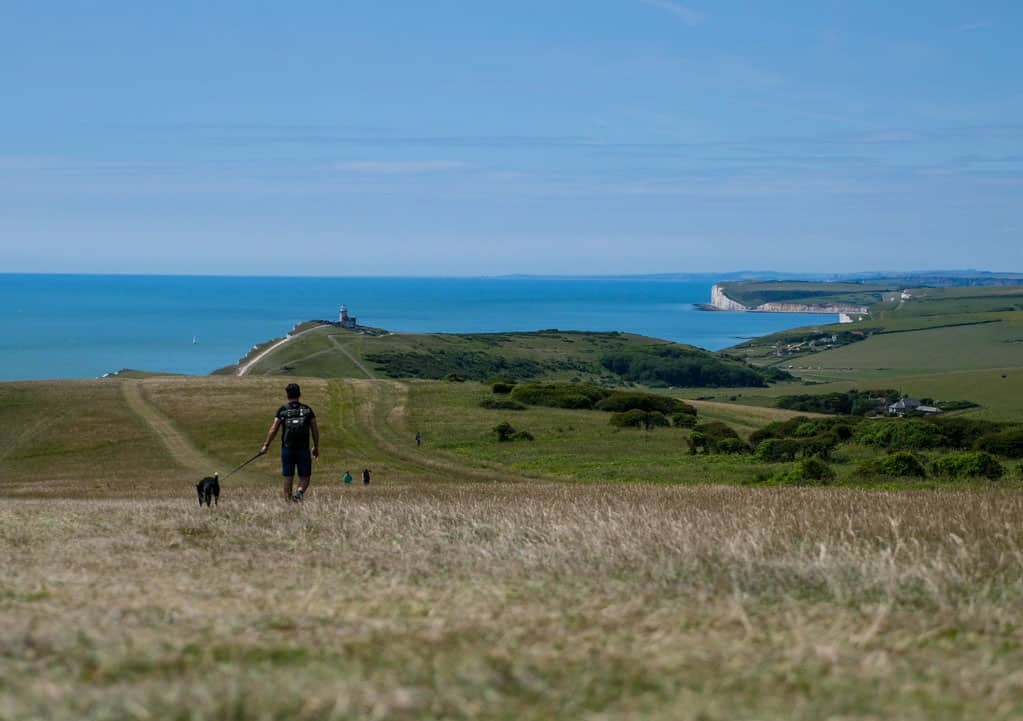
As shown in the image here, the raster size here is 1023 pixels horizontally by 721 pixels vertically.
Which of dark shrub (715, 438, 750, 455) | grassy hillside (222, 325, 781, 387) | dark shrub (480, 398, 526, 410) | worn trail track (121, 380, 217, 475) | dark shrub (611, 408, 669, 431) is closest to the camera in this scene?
dark shrub (715, 438, 750, 455)

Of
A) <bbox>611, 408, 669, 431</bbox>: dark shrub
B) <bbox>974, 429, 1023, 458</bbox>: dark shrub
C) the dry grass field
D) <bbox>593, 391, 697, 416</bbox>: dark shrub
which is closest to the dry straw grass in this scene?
the dry grass field

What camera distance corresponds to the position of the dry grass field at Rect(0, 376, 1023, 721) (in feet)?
19.2

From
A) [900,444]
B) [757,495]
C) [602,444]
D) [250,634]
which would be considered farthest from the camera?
[602,444]

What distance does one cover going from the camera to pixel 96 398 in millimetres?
66188

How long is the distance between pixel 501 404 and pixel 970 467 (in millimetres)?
34226

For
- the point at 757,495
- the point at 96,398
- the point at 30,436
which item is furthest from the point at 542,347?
the point at 757,495

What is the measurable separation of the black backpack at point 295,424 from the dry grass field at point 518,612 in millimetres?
2029

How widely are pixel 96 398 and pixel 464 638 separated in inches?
2520

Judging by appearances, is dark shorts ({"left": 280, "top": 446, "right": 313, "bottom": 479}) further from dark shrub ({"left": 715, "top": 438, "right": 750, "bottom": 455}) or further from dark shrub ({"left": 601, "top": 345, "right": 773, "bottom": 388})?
dark shrub ({"left": 601, "top": 345, "right": 773, "bottom": 388})

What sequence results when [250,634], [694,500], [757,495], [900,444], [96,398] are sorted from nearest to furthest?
[250,634]
[694,500]
[757,495]
[900,444]
[96,398]

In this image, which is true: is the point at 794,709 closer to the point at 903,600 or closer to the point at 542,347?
the point at 903,600

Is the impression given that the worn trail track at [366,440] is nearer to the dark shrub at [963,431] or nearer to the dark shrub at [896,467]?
the dark shrub at [896,467]

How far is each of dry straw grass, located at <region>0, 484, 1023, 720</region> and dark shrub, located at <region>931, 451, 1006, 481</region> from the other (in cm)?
1914

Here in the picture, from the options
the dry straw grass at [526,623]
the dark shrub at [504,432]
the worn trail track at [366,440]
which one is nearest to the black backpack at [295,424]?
the dry straw grass at [526,623]
